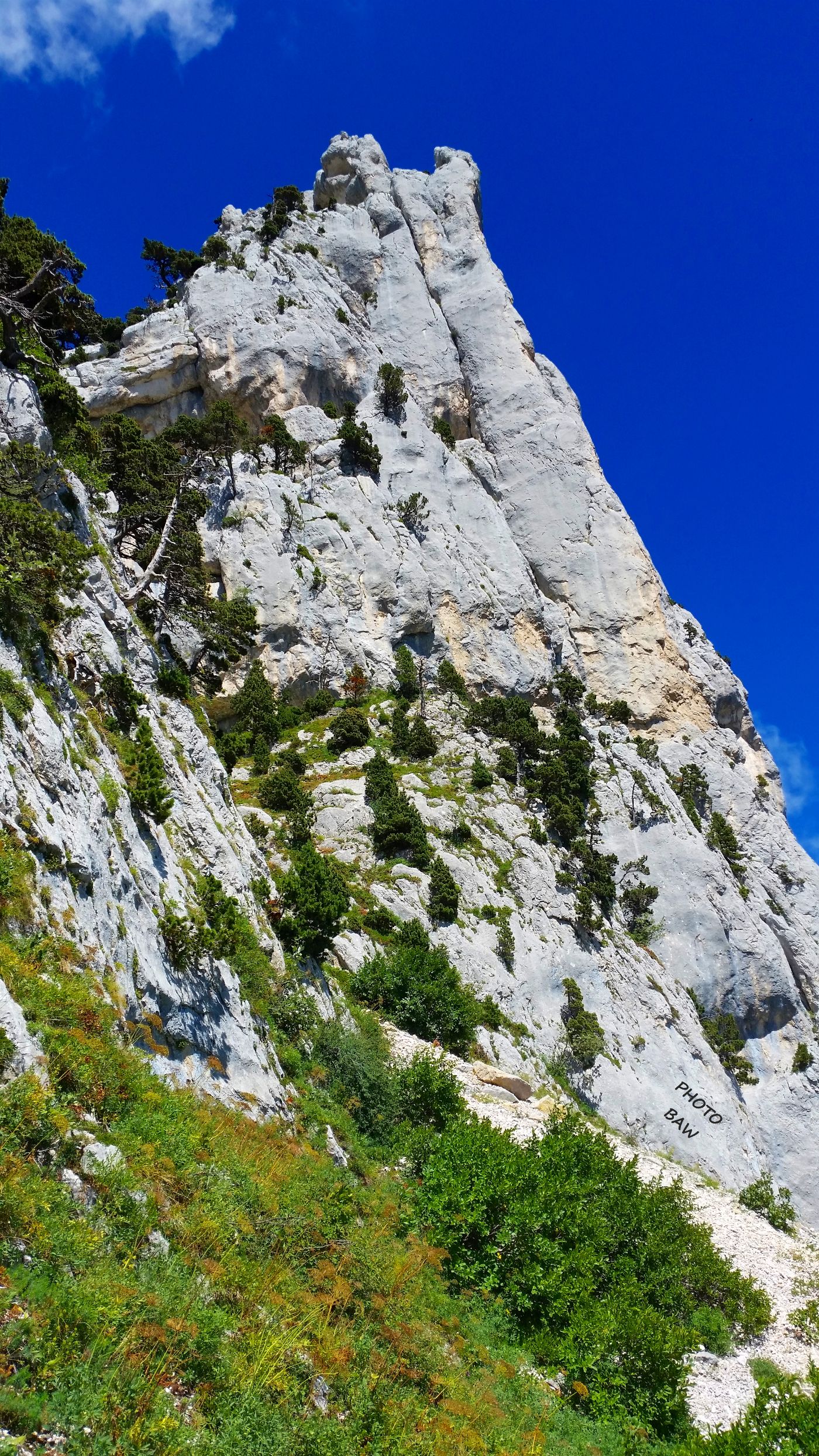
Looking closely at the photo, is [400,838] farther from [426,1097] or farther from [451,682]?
[426,1097]

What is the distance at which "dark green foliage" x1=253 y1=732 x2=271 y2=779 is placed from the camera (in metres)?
41.9

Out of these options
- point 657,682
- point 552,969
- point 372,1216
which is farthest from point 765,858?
point 372,1216

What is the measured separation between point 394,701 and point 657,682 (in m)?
26.8

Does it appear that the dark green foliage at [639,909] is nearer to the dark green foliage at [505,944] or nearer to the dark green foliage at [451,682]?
the dark green foliage at [505,944]

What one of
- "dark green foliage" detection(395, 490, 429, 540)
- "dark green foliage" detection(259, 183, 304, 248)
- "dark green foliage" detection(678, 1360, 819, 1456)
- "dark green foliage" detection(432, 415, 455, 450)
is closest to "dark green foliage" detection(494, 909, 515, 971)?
"dark green foliage" detection(678, 1360, 819, 1456)

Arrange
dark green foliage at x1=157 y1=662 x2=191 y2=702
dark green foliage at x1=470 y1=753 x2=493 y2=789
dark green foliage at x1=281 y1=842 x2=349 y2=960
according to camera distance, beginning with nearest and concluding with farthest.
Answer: dark green foliage at x1=157 y1=662 x2=191 y2=702, dark green foliage at x1=281 y1=842 x2=349 y2=960, dark green foliage at x1=470 y1=753 x2=493 y2=789

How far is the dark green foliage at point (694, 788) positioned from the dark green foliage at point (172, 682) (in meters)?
45.9

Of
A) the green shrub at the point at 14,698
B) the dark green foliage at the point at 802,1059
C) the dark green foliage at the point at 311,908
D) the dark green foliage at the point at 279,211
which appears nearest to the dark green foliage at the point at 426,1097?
the dark green foliage at the point at 311,908

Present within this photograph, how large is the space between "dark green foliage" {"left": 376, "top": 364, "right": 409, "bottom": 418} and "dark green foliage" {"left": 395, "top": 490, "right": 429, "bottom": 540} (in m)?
9.69

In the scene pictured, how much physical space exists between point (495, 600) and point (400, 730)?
19.1 metres

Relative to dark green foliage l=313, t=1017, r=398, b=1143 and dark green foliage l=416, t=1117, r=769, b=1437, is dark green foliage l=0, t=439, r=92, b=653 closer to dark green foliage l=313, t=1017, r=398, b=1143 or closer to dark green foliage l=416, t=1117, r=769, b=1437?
dark green foliage l=313, t=1017, r=398, b=1143

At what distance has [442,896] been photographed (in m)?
35.9

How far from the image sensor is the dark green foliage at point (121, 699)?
18750 mm

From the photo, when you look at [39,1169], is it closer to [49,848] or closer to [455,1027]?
[49,848]
